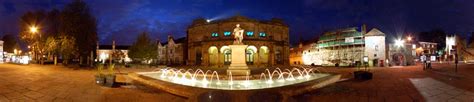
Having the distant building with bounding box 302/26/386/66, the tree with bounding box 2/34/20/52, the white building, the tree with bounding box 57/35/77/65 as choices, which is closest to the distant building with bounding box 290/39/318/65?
the distant building with bounding box 302/26/386/66

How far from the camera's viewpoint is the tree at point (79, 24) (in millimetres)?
35656

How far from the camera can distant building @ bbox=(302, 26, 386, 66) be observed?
44938mm

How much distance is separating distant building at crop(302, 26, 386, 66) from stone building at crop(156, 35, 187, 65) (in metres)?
30.7

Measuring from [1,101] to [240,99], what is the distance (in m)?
7.77

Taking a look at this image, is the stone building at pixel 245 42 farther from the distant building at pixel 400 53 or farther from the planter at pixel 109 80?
the planter at pixel 109 80

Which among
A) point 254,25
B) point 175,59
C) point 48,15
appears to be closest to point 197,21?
point 254,25

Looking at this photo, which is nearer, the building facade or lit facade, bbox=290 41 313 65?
the building facade

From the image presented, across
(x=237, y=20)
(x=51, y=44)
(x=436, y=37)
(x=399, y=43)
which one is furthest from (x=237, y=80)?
(x=436, y=37)

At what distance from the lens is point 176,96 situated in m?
9.37

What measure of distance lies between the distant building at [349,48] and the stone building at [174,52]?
101ft

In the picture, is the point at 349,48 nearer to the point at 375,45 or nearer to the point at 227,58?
the point at 375,45

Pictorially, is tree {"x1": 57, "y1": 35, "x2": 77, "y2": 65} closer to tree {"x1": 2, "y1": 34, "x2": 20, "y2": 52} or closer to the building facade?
the building facade

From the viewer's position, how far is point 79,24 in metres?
36.5

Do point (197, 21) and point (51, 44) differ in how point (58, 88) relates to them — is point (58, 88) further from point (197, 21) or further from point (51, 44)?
point (197, 21)
